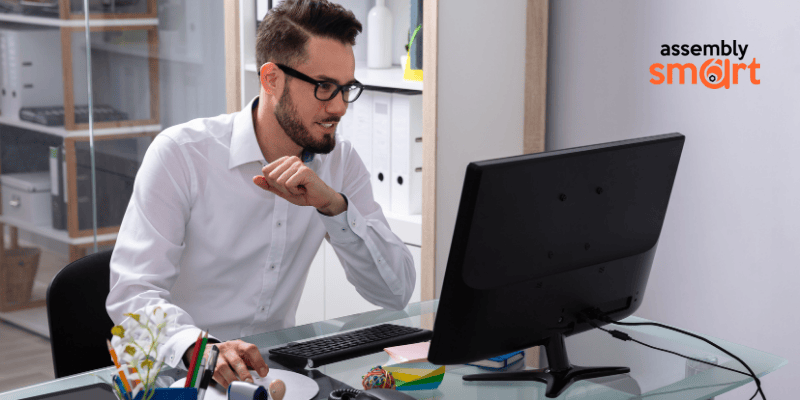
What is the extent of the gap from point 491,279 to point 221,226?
2.50 ft

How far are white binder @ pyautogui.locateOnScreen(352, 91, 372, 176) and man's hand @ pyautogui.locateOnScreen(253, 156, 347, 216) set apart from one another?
3.42 ft

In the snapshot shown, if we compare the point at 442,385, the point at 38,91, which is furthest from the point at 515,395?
the point at 38,91

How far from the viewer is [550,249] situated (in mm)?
1197

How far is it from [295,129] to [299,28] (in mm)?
211

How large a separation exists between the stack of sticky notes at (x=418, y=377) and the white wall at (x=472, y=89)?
1145 millimetres

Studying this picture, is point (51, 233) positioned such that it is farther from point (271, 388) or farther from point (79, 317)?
point (271, 388)

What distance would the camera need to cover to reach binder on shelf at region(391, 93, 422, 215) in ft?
8.41

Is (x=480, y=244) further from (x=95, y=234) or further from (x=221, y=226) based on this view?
(x=95, y=234)

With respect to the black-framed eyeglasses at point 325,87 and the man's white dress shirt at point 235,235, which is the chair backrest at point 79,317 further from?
the black-framed eyeglasses at point 325,87

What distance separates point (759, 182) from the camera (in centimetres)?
230

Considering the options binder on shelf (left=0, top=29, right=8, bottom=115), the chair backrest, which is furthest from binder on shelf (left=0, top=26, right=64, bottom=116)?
the chair backrest

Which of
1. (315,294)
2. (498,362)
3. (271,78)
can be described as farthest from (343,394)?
(315,294)

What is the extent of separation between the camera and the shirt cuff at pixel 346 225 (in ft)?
5.49

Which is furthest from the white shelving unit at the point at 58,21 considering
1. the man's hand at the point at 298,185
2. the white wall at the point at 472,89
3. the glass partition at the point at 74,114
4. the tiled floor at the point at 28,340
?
the man's hand at the point at 298,185
